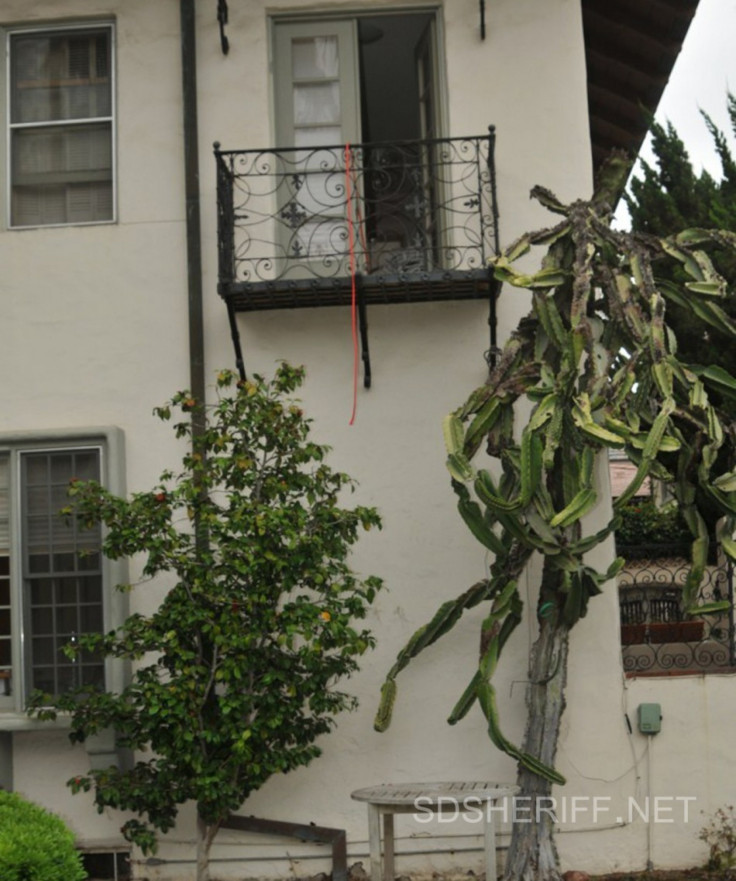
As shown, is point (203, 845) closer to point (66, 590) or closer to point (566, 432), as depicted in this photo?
point (66, 590)

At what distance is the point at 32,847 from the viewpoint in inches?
304

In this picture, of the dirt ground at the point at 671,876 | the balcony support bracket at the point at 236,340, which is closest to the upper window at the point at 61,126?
the balcony support bracket at the point at 236,340

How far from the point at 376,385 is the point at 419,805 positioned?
112 inches

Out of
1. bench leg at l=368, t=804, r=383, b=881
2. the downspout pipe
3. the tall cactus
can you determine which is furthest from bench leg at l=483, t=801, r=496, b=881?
the downspout pipe

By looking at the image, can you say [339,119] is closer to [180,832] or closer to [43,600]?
[43,600]

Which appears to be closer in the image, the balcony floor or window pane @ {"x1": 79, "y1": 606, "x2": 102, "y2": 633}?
the balcony floor

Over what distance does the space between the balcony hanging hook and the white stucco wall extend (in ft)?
0.22

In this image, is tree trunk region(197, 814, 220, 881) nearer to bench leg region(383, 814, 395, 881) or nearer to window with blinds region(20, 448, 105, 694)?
bench leg region(383, 814, 395, 881)

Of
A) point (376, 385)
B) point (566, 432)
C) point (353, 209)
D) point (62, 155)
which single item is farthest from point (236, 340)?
point (566, 432)

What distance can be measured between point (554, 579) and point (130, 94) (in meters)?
4.45

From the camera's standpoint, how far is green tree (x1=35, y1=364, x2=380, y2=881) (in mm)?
9344

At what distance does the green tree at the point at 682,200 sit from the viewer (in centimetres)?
1316

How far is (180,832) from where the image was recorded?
10180 mm

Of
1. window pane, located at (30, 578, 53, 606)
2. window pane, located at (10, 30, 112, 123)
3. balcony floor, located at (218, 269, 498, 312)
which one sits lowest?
window pane, located at (30, 578, 53, 606)
